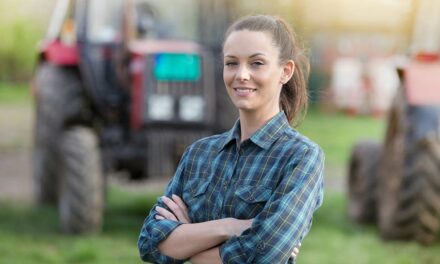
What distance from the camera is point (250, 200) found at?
9.91 ft

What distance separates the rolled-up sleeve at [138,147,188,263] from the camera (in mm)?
3156

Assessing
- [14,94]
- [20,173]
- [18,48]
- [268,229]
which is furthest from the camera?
[18,48]

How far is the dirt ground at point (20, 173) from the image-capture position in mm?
12023

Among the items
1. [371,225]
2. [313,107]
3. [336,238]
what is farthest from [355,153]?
[313,107]

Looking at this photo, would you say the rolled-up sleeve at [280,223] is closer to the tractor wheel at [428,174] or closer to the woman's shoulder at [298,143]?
the woman's shoulder at [298,143]

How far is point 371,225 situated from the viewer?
963 cm

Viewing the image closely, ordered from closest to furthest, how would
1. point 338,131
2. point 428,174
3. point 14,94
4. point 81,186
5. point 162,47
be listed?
Answer: point 428,174
point 81,186
point 162,47
point 338,131
point 14,94

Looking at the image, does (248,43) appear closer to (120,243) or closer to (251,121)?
(251,121)

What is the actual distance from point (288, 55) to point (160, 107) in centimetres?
550

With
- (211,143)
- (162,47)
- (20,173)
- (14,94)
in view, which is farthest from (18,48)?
(211,143)

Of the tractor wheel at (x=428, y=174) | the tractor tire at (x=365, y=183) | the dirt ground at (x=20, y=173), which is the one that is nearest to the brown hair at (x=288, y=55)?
the tractor wheel at (x=428, y=174)

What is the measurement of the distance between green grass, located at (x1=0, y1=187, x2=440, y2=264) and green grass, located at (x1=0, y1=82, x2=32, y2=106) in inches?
627

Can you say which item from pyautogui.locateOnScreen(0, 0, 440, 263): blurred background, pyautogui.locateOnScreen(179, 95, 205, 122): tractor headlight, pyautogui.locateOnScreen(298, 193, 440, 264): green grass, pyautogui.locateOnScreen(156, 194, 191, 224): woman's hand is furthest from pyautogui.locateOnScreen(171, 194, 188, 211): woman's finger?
pyautogui.locateOnScreen(179, 95, 205, 122): tractor headlight

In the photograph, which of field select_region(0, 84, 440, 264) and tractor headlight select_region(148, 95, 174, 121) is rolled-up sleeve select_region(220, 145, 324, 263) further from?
tractor headlight select_region(148, 95, 174, 121)
